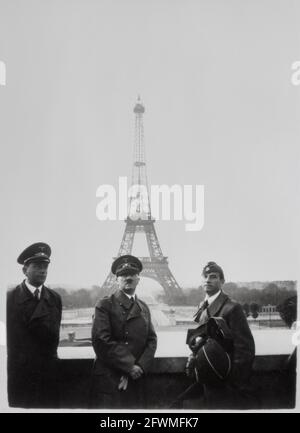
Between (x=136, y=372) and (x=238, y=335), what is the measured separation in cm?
72

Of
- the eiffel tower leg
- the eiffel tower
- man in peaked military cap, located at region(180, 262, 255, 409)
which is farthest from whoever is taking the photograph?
the eiffel tower leg

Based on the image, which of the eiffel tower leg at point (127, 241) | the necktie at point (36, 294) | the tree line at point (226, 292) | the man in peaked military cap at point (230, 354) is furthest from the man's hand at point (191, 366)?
the necktie at point (36, 294)

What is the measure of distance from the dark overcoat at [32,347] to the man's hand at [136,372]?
0.55 meters

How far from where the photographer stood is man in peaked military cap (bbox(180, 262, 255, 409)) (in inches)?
164

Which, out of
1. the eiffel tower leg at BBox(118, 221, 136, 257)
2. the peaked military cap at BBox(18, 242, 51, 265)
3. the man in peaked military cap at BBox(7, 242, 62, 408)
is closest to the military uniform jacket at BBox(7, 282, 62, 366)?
the man in peaked military cap at BBox(7, 242, 62, 408)

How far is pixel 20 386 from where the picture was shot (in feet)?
13.9

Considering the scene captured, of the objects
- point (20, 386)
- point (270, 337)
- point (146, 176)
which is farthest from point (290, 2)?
point (20, 386)

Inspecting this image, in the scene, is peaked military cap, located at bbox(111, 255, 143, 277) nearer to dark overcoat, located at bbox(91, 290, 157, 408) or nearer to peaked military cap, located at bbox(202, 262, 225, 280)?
dark overcoat, located at bbox(91, 290, 157, 408)

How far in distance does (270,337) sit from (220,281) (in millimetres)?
509

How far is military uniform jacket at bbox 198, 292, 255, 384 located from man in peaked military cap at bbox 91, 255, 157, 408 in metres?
0.43

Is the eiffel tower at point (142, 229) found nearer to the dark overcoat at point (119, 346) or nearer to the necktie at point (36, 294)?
the dark overcoat at point (119, 346)
